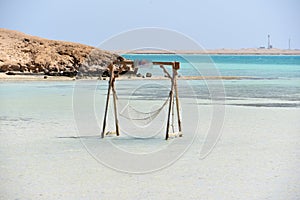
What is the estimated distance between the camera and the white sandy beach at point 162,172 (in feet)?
25.2

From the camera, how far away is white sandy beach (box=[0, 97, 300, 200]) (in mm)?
7680

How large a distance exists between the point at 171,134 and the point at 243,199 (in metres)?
4.52

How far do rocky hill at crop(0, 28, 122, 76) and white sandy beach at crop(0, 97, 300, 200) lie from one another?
856 inches

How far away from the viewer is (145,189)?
789 cm

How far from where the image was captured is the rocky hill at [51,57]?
1336 inches

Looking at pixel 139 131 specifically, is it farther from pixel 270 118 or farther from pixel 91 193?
pixel 91 193

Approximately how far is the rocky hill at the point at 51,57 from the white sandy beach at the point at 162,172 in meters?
21.7

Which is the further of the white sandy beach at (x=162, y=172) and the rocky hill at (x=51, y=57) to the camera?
the rocky hill at (x=51, y=57)

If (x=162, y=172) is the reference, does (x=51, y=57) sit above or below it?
above

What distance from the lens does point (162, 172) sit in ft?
29.3

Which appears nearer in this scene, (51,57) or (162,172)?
(162,172)

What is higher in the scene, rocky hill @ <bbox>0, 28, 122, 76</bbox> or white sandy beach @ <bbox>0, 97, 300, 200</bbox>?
rocky hill @ <bbox>0, 28, 122, 76</bbox>

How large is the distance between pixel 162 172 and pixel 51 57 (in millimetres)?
26905

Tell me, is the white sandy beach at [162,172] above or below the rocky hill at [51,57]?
below
